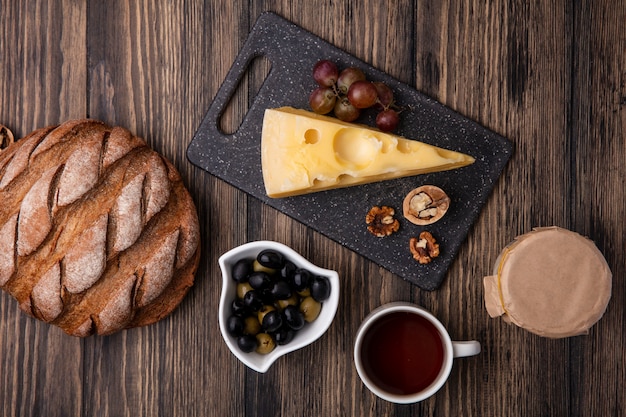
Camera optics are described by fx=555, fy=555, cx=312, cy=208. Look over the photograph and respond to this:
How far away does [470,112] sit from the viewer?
1196mm

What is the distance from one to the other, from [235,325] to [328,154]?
1.24 ft

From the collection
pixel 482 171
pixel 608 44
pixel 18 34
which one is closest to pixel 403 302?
pixel 482 171

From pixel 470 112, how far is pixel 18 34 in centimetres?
101

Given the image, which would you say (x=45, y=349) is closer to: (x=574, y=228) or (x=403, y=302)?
(x=403, y=302)

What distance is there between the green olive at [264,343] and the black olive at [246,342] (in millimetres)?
14

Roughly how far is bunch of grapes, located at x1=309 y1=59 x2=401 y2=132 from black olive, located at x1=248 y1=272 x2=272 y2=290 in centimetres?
36

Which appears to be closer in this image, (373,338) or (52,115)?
(373,338)

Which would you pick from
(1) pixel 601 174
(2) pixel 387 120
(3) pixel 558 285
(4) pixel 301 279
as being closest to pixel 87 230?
(4) pixel 301 279

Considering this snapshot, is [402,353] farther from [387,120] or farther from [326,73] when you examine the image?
[326,73]

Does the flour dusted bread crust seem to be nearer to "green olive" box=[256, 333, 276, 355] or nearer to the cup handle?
"green olive" box=[256, 333, 276, 355]

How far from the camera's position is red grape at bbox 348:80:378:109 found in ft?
3.59

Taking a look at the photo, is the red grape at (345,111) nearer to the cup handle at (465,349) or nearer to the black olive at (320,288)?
the black olive at (320,288)

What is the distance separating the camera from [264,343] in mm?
1076

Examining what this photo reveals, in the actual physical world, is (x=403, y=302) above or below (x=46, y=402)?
above
